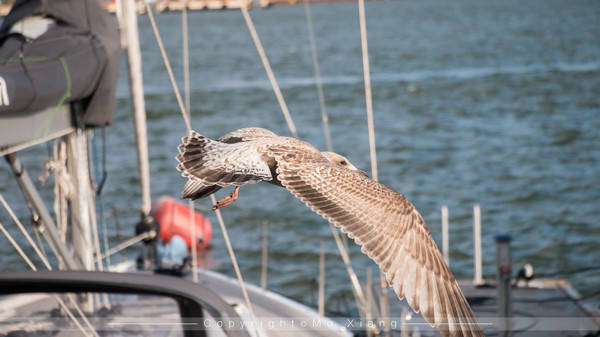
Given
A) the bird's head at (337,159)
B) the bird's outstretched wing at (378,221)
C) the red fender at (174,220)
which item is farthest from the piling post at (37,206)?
the red fender at (174,220)

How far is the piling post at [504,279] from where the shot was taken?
6.87 metres

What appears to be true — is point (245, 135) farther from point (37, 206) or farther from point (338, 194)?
point (37, 206)

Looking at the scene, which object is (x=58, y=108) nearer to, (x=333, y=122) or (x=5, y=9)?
(x=5, y=9)

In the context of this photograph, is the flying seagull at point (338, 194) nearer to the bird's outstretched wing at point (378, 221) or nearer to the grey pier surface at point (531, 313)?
the bird's outstretched wing at point (378, 221)

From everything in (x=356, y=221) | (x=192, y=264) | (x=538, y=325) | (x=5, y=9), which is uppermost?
(x=5, y=9)

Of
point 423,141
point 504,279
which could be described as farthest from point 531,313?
point 423,141

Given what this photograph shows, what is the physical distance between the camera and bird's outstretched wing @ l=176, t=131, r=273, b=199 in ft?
8.44

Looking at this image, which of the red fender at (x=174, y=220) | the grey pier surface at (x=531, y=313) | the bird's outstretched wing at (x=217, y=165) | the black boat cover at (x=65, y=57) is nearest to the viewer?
the bird's outstretched wing at (x=217, y=165)

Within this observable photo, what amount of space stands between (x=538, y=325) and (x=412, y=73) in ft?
121

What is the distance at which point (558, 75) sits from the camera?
4016 centimetres

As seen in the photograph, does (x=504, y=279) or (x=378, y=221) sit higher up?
(x=378, y=221)

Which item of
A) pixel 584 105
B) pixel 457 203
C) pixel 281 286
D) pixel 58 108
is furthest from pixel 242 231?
pixel 584 105

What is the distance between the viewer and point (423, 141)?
81.8 ft

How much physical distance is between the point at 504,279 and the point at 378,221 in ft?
14.3
